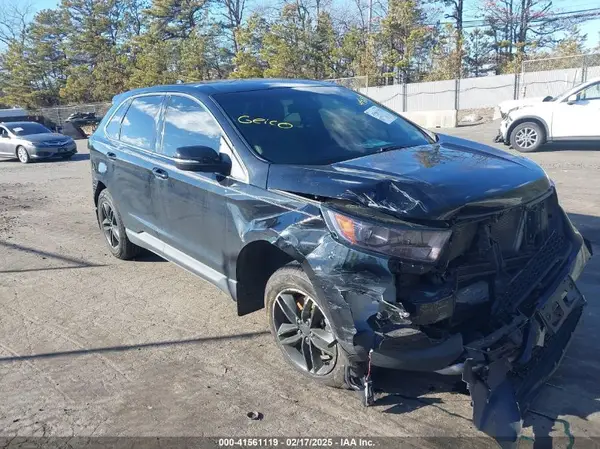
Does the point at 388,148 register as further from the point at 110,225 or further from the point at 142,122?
the point at 110,225

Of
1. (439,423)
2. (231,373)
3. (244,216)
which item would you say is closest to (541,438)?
(439,423)

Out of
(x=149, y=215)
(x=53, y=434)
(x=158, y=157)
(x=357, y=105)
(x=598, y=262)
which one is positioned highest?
(x=357, y=105)

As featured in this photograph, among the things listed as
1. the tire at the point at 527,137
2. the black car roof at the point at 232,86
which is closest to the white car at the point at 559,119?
the tire at the point at 527,137

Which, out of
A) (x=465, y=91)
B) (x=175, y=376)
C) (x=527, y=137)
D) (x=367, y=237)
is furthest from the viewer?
(x=465, y=91)

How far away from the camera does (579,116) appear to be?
38.2ft

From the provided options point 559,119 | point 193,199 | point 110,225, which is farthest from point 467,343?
point 559,119

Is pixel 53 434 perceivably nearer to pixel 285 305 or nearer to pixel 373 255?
pixel 285 305

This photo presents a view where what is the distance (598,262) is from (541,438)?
2947 mm

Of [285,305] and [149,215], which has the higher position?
[149,215]

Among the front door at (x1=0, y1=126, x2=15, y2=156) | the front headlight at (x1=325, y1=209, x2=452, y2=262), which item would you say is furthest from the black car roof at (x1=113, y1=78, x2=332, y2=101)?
the front door at (x1=0, y1=126, x2=15, y2=156)

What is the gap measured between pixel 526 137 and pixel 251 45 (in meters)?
33.8

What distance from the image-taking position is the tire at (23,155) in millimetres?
18109

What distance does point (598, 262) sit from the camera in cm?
502

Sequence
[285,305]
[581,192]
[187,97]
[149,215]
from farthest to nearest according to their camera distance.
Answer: [581,192]
[149,215]
[187,97]
[285,305]
